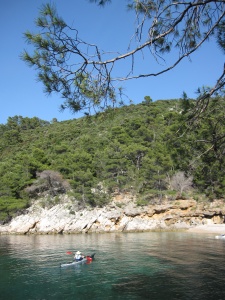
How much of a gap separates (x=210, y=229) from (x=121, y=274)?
18305 millimetres

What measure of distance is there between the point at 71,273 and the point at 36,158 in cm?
3026

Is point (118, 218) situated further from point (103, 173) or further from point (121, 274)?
point (121, 274)

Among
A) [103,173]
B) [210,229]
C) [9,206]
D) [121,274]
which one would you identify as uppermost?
[103,173]

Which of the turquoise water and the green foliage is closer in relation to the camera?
the turquoise water

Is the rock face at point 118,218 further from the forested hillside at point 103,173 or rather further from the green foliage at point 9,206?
the forested hillside at point 103,173

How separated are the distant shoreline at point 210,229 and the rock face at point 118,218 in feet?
3.81

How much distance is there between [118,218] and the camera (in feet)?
109

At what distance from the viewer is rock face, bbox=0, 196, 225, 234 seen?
31.3 m

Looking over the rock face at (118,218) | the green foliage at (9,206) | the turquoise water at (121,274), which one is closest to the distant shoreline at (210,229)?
the rock face at (118,218)

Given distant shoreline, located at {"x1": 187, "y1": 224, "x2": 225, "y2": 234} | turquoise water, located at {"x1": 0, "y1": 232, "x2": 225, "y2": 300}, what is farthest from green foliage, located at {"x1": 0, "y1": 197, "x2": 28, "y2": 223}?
distant shoreline, located at {"x1": 187, "y1": 224, "x2": 225, "y2": 234}

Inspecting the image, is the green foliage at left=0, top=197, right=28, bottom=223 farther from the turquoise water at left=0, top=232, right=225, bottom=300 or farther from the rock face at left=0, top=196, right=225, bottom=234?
the turquoise water at left=0, top=232, right=225, bottom=300

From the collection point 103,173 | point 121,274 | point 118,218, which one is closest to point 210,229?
point 118,218

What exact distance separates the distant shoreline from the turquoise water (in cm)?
806

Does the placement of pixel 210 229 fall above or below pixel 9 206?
below
